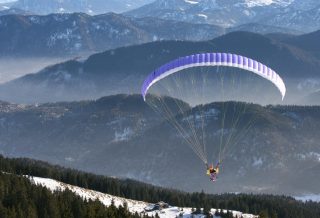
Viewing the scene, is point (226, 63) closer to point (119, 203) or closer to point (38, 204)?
point (38, 204)

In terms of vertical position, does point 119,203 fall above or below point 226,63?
below

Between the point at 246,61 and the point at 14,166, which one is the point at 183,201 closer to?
the point at 14,166

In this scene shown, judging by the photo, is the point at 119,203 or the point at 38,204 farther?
the point at 119,203

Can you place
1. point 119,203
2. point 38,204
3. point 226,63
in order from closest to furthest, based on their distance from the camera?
point 226,63 → point 38,204 → point 119,203

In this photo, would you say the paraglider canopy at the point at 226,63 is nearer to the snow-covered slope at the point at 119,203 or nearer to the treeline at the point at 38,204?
the treeline at the point at 38,204

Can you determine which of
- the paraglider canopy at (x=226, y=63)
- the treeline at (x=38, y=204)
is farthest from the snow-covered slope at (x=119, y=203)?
the paraglider canopy at (x=226, y=63)

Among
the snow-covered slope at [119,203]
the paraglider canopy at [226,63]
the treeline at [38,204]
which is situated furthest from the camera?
the snow-covered slope at [119,203]

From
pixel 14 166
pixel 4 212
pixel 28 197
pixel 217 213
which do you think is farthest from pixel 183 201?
pixel 4 212

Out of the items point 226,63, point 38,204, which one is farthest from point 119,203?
point 226,63

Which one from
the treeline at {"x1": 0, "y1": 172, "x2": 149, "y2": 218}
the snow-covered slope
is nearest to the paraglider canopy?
the treeline at {"x1": 0, "y1": 172, "x2": 149, "y2": 218}
